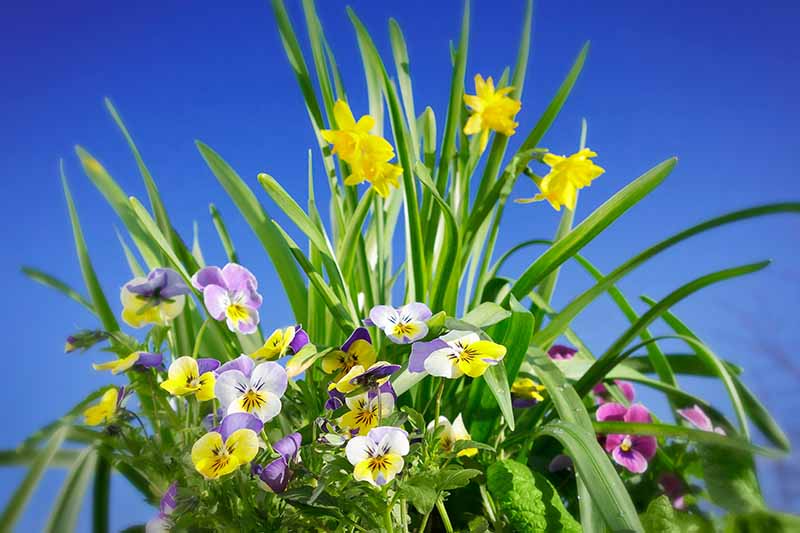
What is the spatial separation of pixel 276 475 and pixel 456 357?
0.31 metres

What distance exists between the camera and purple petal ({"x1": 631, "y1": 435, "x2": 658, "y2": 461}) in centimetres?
157

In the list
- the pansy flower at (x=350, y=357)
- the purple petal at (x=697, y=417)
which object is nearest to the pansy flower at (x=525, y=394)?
the purple petal at (x=697, y=417)

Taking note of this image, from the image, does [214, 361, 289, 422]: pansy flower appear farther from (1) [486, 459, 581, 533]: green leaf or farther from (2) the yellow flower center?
(1) [486, 459, 581, 533]: green leaf

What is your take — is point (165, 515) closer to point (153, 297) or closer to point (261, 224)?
point (153, 297)

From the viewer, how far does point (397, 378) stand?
1315mm

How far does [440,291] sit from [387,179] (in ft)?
1.00

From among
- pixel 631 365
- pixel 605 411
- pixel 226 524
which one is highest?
pixel 631 365

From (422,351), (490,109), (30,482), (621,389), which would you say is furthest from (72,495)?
(621,389)

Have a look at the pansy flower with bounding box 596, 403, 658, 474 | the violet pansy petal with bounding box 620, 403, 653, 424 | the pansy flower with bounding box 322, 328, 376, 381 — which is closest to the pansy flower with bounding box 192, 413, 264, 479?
the pansy flower with bounding box 322, 328, 376, 381

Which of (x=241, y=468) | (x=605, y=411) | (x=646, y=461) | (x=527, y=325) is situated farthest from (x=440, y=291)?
(x=241, y=468)

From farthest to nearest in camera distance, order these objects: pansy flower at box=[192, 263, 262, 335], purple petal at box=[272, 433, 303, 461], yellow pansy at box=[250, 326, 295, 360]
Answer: pansy flower at box=[192, 263, 262, 335]
yellow pansy at box=[250, 326, 295, 360]
purple petal at box=[272, 433, 303, 461]

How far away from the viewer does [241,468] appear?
1091 mm

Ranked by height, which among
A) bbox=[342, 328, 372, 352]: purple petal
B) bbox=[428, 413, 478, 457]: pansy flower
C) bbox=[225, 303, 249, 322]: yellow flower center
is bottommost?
bbox=[428, 413, 478, 457]: pansy flower

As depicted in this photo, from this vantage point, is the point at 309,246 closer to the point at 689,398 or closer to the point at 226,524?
the point at 226,524
